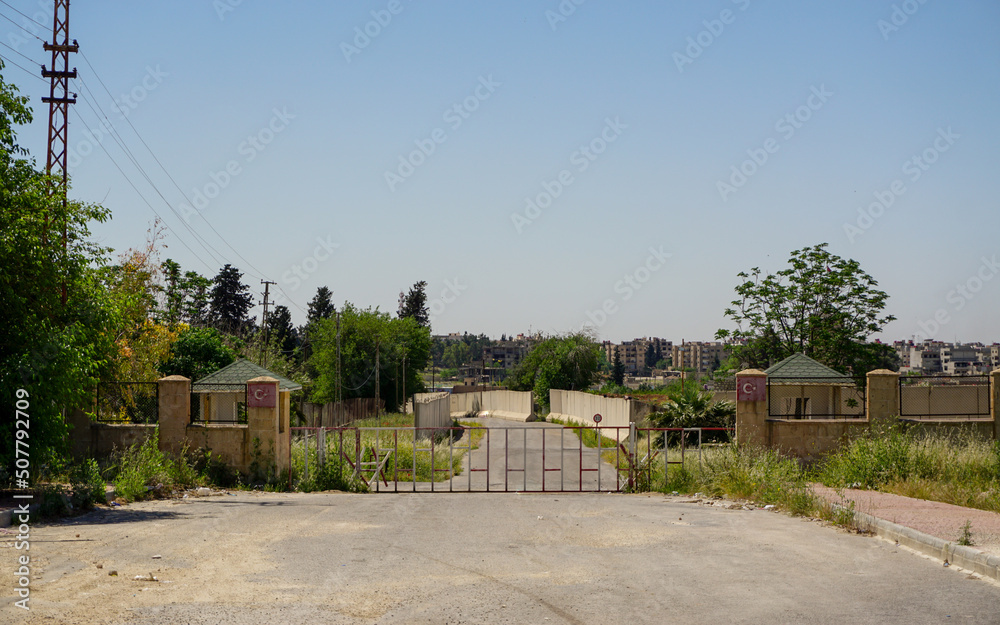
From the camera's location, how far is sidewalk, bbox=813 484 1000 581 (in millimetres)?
10000

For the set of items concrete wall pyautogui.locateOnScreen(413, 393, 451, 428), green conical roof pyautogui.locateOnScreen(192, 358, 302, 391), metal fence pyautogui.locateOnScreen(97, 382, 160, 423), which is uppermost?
green conical roof pyautogui.locateOnScreen(192, 358, 302, 391)

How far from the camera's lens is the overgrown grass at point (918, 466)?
16266 millimetres

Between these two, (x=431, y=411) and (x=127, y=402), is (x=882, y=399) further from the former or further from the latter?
(x=431, y=411)

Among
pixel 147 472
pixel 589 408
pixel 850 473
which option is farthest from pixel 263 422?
pixel 589 408

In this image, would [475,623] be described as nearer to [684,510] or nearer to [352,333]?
[684,510]

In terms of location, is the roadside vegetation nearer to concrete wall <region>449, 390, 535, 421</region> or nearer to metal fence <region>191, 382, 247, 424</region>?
metal fence <region>191, 382, 247, 424</region>

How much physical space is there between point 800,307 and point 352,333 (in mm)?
42093

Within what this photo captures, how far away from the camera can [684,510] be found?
16.5 m

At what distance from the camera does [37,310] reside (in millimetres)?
16438

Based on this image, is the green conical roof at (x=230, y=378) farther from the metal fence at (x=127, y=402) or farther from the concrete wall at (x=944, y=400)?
the concrete wall at (x=944, y=400)

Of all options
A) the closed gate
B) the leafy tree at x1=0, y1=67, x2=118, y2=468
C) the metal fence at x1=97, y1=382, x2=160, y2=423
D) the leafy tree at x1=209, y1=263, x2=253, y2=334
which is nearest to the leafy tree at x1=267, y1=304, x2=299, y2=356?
the leafy tree at x1=209, y1=263, x2=253, y2=334

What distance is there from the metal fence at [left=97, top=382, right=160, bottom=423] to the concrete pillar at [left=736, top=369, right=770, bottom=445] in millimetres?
13865

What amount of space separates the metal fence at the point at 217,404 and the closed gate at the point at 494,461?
2.11 m

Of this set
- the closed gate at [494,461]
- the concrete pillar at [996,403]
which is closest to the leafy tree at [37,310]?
the closed gate at [494,461]
